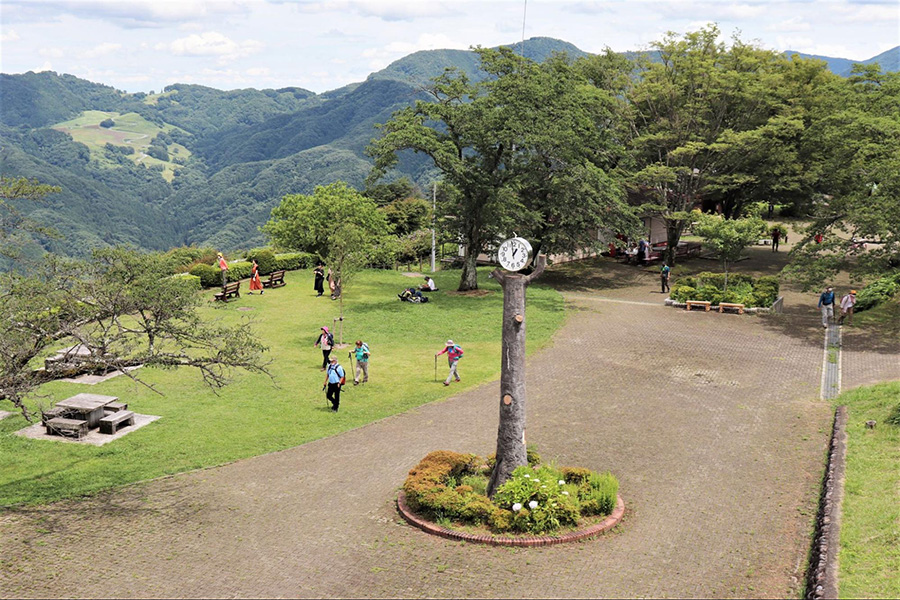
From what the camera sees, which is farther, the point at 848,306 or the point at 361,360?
the point at 848,306

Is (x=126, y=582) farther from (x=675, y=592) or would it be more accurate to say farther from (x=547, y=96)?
(x=547, y=96)

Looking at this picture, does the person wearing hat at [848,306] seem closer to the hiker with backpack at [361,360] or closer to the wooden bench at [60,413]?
the hiker with backpack at [361,360]

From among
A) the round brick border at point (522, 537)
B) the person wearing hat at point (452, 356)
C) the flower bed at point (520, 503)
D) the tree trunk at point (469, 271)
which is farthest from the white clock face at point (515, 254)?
the tree trunk at point (469, 271)

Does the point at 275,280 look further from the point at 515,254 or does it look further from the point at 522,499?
the point at 522,499

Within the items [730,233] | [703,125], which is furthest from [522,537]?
[703,125]

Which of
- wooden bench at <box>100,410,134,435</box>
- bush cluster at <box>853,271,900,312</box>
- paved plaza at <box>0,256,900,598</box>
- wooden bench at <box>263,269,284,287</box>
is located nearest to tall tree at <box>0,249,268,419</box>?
paved plaza at <box>0,256,900,598</box>

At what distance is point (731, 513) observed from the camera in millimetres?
11688

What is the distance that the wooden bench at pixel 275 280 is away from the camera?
31203 millimetres

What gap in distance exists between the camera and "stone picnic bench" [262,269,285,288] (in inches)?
1229

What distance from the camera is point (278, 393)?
1827 centimetres

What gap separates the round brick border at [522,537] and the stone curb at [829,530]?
2758 mm

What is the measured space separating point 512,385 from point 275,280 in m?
21.4

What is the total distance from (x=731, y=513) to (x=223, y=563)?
25.4ft

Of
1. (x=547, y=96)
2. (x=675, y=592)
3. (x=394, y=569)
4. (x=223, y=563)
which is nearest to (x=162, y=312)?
(x=223, y=563)
